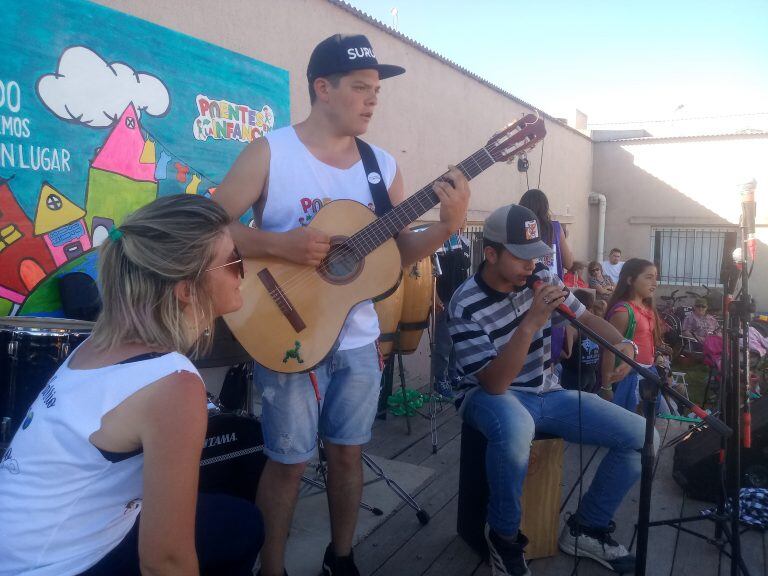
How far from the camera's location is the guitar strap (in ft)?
7.92

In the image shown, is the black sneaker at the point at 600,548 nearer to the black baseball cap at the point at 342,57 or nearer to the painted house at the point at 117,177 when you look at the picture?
the black baseball cap at the point at 342,57

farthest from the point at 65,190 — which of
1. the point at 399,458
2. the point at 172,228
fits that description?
the point at 399,458

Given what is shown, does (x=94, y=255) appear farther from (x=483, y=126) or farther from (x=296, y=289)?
(x=483, y=126)

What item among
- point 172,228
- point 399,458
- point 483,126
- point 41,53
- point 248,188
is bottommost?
point 399,458

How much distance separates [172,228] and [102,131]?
2.50 m

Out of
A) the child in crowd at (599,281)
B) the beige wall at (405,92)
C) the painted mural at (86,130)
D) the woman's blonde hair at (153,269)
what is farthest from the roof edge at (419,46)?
the woman's blonde hair at (153,269)

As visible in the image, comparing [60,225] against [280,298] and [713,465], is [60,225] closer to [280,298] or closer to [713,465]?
[280,298]

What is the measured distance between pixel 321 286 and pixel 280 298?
0.16 m

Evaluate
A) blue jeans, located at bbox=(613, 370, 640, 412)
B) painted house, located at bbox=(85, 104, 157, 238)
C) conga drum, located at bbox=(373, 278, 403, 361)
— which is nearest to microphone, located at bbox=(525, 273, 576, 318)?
conga drum, located at bbox=(373, 278, 403, 361)

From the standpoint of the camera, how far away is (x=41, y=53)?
10.3 ft

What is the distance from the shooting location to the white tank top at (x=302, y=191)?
2201 mm

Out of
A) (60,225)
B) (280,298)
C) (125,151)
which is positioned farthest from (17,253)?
(280,298)

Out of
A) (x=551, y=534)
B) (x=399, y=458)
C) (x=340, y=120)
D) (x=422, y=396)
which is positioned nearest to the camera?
(x=340, y=120)

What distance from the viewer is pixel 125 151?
3.59 metres
